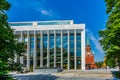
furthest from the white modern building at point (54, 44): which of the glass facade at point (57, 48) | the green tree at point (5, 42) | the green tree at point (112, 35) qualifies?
the green tree at point (5, 42)

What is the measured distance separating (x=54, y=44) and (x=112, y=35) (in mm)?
46706

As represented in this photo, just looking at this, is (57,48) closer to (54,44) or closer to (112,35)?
(54,44)

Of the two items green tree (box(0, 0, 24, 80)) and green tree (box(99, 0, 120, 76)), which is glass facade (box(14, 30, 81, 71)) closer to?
green tree (box(99, 0, 120, 76))

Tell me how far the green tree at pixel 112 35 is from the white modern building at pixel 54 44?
136 feet

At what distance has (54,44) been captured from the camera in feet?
232

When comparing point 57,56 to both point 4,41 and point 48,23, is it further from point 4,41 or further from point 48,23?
point 4,41

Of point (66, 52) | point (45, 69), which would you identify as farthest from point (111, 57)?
point (66, 52)

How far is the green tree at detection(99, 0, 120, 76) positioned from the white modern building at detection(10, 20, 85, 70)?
41.5 m

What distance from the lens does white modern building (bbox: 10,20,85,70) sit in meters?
69.8

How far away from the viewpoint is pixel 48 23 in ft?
239

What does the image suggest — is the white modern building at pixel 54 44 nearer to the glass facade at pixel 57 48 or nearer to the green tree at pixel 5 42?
the glass facade at pixel 57 48

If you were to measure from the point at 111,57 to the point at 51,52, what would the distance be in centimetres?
4513

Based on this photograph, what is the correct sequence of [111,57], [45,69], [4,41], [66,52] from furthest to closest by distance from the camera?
[66,52] → [45,69] → [111,57] → [4,41]

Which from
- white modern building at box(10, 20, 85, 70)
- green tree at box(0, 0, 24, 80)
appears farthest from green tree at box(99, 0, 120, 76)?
white modern building at box(10, 20, 85, 70)
